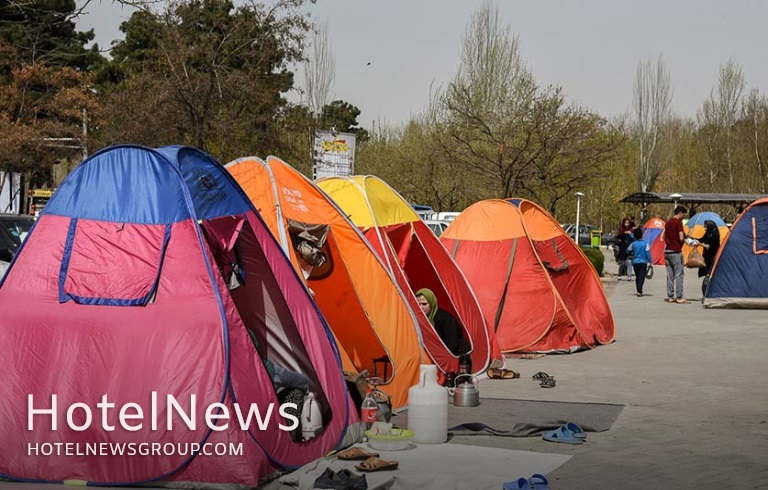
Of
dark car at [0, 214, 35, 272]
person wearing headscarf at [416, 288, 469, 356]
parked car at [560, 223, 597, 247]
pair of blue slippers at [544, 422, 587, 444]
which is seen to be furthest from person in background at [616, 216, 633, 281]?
pair of blue slippers at [544, 422, 587, 444]

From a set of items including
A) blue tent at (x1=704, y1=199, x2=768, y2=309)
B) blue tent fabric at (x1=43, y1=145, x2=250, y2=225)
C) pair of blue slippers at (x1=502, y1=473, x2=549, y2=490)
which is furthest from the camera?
blue tent at (x1=704, y1=199, x2=768, y2=309)

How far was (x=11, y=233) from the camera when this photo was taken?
20188 millimetres

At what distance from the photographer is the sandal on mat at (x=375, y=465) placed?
7.53 meters

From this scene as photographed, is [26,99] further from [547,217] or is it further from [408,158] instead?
[547,217]

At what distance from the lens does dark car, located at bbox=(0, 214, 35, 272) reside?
19.6 metres

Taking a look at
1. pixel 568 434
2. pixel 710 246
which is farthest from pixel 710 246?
pixel 568 434

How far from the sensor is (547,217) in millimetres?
16000

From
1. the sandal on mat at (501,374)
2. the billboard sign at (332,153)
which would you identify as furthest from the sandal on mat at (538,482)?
the billboard sign at (332,153)

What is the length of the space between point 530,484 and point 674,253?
16.1 meters

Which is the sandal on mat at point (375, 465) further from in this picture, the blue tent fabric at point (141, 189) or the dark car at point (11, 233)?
the dark car at point (11, 233)

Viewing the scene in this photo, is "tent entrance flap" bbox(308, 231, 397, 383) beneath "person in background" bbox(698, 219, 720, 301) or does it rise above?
beneath

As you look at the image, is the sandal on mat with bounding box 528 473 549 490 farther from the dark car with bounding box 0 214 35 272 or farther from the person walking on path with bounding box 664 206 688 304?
the person walking on path with bounding box 664 206 688 304

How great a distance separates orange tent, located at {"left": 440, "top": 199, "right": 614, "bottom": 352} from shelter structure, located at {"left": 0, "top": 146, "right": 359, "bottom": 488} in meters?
6.65

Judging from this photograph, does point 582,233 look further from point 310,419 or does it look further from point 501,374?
point 310,419
